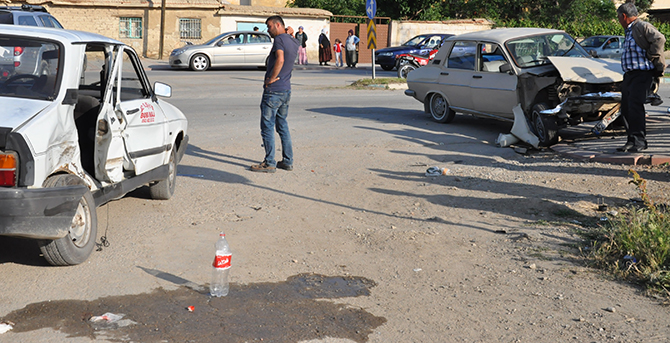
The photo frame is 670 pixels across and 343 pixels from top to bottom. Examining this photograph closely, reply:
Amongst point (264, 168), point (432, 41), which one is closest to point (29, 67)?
point (264, 168)

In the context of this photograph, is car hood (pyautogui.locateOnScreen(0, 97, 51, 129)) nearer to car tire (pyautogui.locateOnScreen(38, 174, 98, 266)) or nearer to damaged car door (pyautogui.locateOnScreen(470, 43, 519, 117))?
car tire (pyautogui.locateOnScreen(38, 174, 98, 266))

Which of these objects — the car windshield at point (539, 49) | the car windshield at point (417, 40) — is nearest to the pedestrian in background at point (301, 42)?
the car windshield at point (417, 40)

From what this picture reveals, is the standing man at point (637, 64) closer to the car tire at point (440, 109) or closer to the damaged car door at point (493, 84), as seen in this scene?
the damaged car door at point (493, 84)

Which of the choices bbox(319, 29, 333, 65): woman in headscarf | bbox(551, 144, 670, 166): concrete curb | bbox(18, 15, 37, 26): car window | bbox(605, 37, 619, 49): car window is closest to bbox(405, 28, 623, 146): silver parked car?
bbox(551, 144, 670, 166): concrete curb

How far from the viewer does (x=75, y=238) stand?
4.88 meters

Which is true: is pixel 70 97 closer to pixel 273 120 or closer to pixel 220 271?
pixel 220 271

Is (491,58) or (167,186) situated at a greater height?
(491,58)

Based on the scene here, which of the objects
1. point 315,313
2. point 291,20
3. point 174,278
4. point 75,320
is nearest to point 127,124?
point 174,278

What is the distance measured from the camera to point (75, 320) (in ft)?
12.9

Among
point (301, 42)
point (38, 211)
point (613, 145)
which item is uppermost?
point (301, 42)

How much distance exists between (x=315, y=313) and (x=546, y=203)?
11.7 feet

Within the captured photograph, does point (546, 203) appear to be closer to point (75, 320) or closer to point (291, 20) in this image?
point (75, 320)

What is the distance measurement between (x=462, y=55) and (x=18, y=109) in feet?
28.6

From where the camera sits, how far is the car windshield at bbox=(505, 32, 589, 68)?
1073cm
